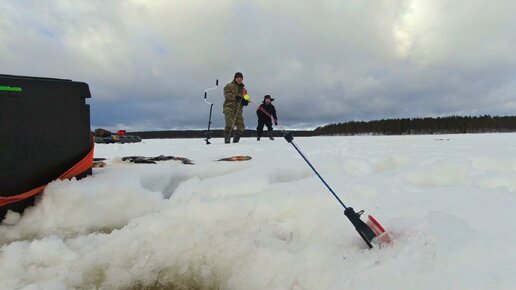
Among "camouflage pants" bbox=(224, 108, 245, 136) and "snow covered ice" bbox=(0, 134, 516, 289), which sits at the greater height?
"camouflage pants" bbox=(224, 108, 245, 136)

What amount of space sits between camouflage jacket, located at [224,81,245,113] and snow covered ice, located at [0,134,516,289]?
7.56 m

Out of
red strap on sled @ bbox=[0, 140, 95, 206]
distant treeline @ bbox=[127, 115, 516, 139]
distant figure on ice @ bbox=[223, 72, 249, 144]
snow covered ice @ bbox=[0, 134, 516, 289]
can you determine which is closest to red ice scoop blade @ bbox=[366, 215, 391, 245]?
snow covered ice @ bbox=[0, 134, 516, 289]

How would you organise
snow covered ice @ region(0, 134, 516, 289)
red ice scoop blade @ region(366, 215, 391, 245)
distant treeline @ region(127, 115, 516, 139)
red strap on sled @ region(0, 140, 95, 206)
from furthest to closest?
distant treeline @ region(127, 115, 516, 139) < red strap on sled @ region(0, 140, 95, 206) < red ice scoop blade @ region(366, 215, 391, 245) < snow covered ice @ region(0, 134, 516, 289)

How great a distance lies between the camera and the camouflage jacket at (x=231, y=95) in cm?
1060

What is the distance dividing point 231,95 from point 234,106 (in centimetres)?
35

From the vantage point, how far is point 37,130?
2.61 meters

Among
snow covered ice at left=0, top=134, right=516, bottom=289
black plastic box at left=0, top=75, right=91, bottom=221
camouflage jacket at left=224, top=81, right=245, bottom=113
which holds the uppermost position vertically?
camouflage jacket at left=224, top=81, right=245, bottom=113

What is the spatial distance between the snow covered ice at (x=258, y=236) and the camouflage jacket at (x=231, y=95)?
7.56 meters

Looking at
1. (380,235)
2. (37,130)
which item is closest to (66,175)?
(37,130)

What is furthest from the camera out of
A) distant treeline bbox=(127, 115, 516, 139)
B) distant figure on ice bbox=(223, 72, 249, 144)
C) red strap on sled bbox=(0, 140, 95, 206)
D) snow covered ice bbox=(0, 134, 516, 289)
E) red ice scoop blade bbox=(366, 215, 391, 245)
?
distant treeline bbox=(127, 115, 516, 139)

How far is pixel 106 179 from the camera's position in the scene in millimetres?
3057

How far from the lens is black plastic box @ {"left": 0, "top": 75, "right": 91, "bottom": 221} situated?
244 cm

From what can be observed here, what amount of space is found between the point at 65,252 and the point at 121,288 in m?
0.51

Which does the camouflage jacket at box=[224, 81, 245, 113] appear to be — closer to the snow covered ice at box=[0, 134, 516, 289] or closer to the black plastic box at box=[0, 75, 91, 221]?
the snow covered ice at box=[0, 134, 516, 289]
